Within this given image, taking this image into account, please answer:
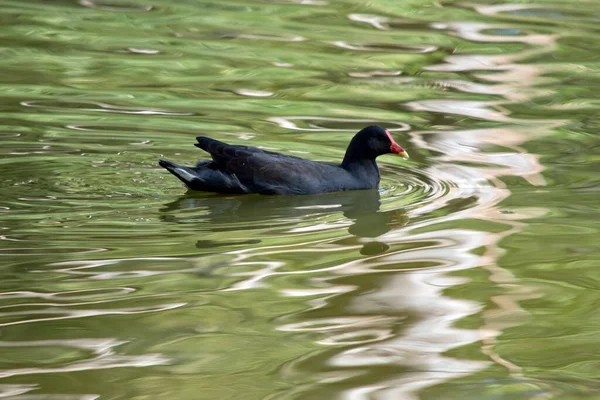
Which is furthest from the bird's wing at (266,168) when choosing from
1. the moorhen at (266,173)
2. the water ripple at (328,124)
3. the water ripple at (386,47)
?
the water ripple at (386,47)

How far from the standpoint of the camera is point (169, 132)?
33.9 feet

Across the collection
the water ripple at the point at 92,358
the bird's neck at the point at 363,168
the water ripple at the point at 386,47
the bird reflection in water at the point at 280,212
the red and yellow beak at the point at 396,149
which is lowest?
the bird reflection in water at the point at 280,212

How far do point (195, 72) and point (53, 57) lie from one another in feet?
5.89

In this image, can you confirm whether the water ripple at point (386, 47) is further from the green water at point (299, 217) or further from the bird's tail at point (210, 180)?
the bird's tail at point (210, 180)

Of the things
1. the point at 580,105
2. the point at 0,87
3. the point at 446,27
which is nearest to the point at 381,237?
the point at 580,105

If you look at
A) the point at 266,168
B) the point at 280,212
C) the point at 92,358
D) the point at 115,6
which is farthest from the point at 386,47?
the point at 92,358

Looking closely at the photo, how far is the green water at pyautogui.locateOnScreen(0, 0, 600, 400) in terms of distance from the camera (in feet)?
16.9

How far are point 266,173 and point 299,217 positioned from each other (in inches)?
32.4

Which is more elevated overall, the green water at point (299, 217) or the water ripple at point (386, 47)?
the water ripple at point (386, 47)

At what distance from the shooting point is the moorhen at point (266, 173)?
868cm

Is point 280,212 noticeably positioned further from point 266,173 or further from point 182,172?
point 182,172

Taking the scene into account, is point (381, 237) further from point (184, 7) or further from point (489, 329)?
point (184, 7)

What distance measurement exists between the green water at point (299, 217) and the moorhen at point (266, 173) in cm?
12

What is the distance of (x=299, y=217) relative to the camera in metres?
8.00
